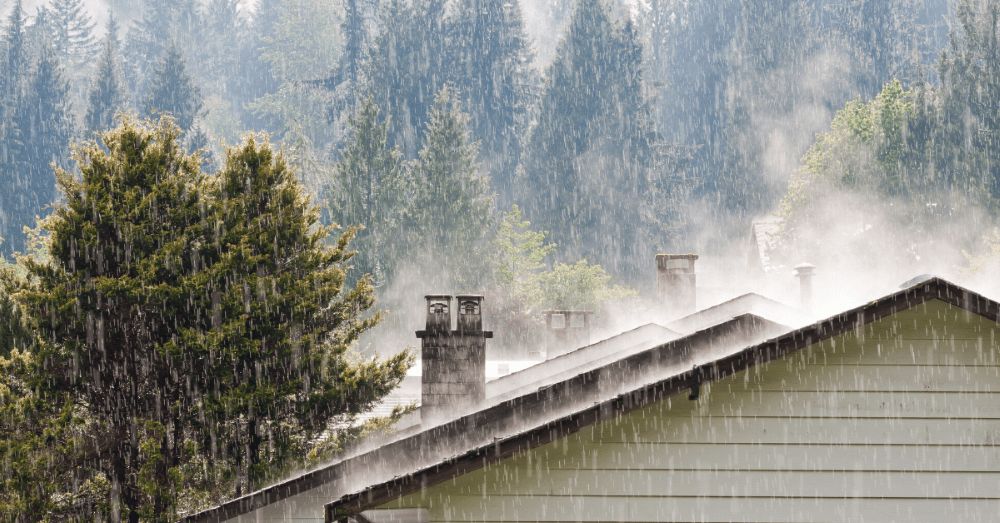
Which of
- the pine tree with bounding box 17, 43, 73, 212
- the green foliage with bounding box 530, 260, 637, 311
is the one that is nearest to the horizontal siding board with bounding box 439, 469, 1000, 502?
the green foliage with bounding box 530, 260, 637, 311

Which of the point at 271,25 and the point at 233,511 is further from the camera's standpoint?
the point at 271,25

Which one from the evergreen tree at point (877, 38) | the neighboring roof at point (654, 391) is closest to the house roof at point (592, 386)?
the neighboring roof at point (654, 391)

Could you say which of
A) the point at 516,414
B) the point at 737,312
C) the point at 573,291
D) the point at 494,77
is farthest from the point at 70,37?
the point at 516,414

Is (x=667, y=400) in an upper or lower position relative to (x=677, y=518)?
upper

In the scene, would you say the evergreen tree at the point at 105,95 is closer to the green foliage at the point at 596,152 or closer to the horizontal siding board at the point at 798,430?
the green foliage at the point at 596,152

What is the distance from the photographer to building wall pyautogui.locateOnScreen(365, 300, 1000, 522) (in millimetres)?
4246

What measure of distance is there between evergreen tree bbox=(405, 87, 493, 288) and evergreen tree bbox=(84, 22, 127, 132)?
24527mm

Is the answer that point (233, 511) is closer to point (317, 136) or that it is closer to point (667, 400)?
point (667, 400)

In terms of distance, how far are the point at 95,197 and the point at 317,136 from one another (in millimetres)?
58976

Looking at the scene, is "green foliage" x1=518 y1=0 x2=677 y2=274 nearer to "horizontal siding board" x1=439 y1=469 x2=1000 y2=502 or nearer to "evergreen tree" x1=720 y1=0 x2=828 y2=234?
"evergreen tree" x1=720 y1=0 x2=828 y2=234

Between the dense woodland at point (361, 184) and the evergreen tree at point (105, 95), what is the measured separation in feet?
0.68

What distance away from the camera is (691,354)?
20.1 feet

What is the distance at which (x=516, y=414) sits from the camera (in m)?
6.31

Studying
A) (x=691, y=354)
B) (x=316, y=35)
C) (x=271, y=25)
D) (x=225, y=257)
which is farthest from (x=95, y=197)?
(x=271, y=25)
